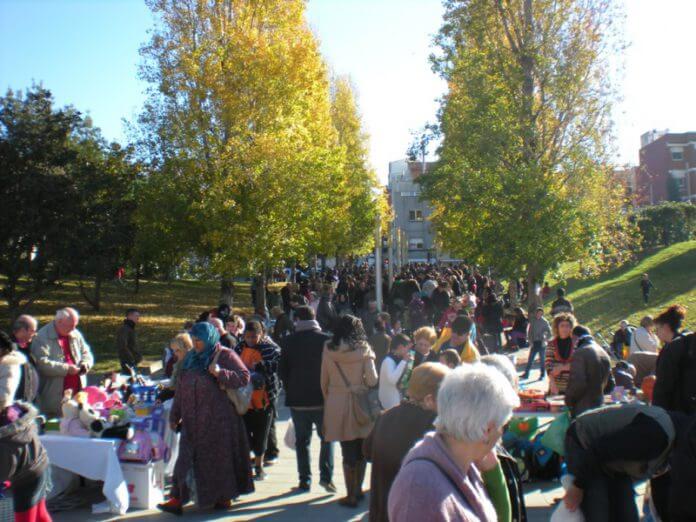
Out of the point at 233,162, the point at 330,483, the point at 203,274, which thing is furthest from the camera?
the point at 203,274

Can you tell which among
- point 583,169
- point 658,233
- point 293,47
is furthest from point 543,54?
point 658,233

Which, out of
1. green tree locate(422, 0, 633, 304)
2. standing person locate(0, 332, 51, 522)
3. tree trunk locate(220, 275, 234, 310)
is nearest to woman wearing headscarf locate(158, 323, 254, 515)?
standing person locate(0, 332, 51, 522)

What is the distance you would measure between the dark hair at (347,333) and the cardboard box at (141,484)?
2.11 meters

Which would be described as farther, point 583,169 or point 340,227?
point 340,227

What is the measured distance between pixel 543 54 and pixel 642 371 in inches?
412

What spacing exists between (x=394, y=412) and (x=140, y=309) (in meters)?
25.6

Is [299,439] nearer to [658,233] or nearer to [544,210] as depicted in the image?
[544,210]

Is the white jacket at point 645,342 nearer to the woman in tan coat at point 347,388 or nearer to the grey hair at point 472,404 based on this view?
the woman in tan coat at point 347,388

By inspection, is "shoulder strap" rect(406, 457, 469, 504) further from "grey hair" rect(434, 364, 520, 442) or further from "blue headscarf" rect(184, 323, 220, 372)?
"blue headscarf" rect(184, 323, 220, 372)

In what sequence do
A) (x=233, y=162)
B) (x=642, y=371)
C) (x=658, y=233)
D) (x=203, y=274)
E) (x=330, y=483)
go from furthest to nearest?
1. (x=658, y=233)
2. (x=203, y=274)
3. (x=233, y=162)
4. (x=642, y=371)
5. (x=330, y=483)

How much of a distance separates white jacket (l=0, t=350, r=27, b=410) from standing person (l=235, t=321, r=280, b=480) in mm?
2775

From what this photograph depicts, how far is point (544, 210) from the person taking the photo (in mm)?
15969

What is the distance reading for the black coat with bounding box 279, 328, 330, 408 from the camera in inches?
286

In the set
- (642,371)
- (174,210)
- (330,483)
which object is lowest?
(330,483)
